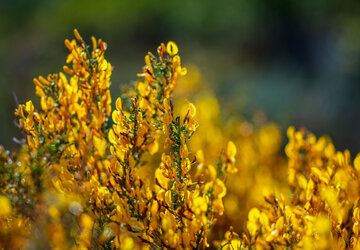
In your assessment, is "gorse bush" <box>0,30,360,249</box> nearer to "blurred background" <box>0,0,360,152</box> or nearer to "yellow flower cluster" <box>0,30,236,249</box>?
"yellow flower cluster" <box>0,30,236,249</box>

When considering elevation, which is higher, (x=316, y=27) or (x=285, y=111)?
(x=316, y=27)

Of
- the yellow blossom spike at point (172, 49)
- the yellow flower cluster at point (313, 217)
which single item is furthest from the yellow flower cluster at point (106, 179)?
the yellow flower cluster at point (313, 217)

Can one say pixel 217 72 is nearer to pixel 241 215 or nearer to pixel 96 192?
pixel 241 215

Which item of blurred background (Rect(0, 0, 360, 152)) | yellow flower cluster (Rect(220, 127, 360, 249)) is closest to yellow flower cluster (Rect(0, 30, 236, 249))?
yellow flower cluster (Rect(220, 127, 360, 249))

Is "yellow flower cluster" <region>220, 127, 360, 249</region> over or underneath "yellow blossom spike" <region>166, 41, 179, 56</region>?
underneath

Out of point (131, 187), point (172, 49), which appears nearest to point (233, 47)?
point (172, 49)

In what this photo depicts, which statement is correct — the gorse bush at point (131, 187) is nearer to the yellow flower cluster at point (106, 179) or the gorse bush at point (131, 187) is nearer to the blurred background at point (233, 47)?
the yellow flower cluster at point (106, 179)

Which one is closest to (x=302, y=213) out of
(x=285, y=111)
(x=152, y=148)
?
(x=152, y=148)
